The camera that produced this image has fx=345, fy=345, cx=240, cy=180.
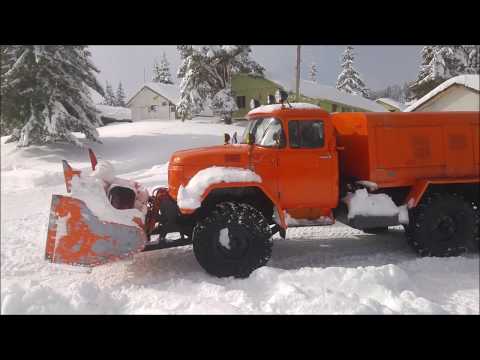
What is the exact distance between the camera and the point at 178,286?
397cm

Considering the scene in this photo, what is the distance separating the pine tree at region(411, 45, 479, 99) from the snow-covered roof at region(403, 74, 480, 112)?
0.20 ft

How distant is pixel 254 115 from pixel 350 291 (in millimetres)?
2699

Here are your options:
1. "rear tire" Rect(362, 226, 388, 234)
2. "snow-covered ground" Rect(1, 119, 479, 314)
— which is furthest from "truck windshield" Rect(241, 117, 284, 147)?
"rear tire" Rect(362, 226, 388, 234)

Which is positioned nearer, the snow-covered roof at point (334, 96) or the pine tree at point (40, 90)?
the pine tree at point (40, 90)

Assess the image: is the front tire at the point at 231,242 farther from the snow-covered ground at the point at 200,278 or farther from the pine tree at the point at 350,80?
the pine tree at the point at 350,80

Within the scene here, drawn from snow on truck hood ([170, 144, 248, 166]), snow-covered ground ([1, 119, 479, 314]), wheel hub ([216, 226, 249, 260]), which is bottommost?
snow-covered ground ([1, 119, 479, 314])

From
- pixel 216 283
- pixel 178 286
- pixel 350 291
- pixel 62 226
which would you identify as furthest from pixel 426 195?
pixel 62 226

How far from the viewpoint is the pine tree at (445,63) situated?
4.18 meters

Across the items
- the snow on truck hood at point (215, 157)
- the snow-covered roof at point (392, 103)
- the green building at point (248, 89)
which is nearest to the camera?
the snow on truck hood at point (215, 157)

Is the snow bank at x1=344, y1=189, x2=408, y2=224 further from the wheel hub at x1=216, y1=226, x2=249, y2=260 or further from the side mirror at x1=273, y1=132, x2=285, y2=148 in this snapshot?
the wheel hub at x1=216, y1=226, x2=249, y2=260

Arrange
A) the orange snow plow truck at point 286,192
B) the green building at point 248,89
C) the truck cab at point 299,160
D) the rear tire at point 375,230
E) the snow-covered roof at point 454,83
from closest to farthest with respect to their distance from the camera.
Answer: the orange snow plow truck at point 286,192 < the snow-covered roof at point 454,83 < the truck cab at point 299,160 < the rear tire at point 375,230 < the green building at point 248,89

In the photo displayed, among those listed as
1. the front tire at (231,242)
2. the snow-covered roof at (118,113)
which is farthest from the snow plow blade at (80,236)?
the snow-covered roof at (118,113)

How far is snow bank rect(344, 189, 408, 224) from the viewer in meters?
4.75

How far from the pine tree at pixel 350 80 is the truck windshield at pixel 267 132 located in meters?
1.24
